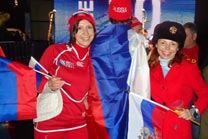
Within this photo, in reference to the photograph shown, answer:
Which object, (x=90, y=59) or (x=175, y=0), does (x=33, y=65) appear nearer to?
(x=90, y=59)

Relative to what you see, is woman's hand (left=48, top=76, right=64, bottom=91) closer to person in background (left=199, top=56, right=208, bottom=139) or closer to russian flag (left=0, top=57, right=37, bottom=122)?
russian flag (left=0, top=57, right=37, bottom=122)

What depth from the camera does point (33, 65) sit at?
10.6 ft

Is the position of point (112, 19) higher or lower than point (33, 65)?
higher

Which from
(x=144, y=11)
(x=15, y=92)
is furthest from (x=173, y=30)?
(x=144, y=11)

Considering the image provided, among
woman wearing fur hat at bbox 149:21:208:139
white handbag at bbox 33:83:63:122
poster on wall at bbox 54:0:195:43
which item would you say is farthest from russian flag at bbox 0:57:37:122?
poster on wall at bbox 54:0:195:43

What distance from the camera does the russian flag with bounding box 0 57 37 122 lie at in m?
3.03

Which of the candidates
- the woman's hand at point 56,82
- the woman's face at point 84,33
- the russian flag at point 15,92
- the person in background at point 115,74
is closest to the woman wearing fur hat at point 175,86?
the person in background at point 115,74

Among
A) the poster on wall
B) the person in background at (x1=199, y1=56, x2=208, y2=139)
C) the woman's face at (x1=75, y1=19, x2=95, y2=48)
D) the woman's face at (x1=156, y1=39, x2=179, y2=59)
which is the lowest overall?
the person in background at (x1=199, y1=56, x2=208, y2=139)

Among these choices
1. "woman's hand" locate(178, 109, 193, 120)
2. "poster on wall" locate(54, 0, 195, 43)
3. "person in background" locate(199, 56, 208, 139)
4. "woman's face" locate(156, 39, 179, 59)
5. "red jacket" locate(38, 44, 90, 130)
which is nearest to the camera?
"woman's hand" locate(178, 109, 193, 120)

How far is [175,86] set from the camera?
294 centimetres

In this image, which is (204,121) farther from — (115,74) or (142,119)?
(115,74)

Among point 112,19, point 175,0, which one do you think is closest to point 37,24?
point 175,0

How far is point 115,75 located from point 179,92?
0.58 m

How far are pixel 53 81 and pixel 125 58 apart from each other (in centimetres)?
67
